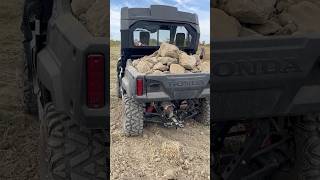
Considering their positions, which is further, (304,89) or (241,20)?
(304,89)

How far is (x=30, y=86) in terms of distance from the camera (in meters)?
5.18

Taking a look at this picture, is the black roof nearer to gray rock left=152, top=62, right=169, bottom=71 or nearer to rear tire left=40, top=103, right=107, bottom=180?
gray rock left=152, top=62, right=169, bottom=71

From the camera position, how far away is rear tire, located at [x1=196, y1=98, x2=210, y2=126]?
2.03 m

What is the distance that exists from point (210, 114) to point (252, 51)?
17.9 inches

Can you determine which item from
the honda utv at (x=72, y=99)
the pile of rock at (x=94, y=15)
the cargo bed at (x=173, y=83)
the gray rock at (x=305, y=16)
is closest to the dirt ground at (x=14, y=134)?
the honda utv at (x=72, y=99)

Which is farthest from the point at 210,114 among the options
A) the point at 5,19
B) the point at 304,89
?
the point at 5,19

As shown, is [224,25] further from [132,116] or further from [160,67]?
[132,116]

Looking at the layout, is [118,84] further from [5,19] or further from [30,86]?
[5,19]

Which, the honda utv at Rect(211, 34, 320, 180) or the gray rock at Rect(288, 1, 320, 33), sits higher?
the gray rock at Rect(288, 1, 320, 33)

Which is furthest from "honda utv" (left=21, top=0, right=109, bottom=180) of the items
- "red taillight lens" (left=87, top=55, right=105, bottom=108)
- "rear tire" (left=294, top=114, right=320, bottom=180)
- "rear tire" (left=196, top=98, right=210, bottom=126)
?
"rear tire" (left=294, top=114, right=320, bottom=180)

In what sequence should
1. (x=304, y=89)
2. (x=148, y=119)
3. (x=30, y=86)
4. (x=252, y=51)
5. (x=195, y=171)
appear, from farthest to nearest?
(x=30, y=86), (x=304, y=89), (x=252, y=51), (x=148, y=119), (x=195, y=171)

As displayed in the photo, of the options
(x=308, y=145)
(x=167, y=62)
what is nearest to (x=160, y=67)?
(x=167, y=62)

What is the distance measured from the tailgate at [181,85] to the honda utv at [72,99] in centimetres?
23

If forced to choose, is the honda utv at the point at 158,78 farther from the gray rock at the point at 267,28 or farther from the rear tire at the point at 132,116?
the gray rock at the point at 267,28
